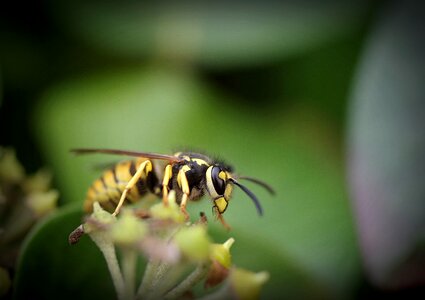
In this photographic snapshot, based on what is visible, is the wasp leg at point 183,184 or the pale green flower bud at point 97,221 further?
the wasp leg at point 183,184

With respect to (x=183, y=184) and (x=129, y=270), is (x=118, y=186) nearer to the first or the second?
(x=183, y=184)

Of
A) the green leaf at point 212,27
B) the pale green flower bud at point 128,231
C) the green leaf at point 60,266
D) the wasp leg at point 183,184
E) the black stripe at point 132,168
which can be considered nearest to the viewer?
the pale green flower bud at point 128,231

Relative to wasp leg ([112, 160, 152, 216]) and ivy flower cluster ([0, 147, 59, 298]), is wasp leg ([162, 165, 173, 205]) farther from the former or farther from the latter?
ivy flower cluster ([0, 147, 59, 298])

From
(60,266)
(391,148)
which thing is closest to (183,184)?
(60,266)

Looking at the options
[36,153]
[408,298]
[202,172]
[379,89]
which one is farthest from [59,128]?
[408,298]

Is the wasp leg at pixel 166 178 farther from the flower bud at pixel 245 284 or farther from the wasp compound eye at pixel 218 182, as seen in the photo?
the flower bud at pixel 245 284

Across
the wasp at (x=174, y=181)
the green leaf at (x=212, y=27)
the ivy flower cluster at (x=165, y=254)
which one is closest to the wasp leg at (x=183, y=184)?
the wasp at (x=174, y=181)

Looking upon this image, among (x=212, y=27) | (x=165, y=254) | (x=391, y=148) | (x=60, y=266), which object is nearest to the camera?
(x=165, y=254)

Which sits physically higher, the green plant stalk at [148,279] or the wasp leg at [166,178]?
the wasp leg at [166,178]
